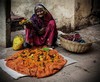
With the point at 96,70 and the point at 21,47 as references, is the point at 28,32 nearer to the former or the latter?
the point at 21,47

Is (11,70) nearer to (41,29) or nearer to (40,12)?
(41,29)

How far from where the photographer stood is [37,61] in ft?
12.8

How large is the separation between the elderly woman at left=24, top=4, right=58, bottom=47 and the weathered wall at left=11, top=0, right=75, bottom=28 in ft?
4.56

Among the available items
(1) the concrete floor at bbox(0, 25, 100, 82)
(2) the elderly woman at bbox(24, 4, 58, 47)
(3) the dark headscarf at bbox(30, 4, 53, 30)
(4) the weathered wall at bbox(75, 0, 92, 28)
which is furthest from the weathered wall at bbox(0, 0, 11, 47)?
(4) the weathered wall at bbox(75, 0, 92, 28)

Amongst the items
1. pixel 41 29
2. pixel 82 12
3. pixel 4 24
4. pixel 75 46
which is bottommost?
pixel 75 46

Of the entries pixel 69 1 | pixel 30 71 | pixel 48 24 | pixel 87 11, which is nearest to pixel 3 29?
pixel 48 24

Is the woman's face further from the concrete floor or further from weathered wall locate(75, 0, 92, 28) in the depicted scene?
weathered wall locate(75, 0, 92, 28)

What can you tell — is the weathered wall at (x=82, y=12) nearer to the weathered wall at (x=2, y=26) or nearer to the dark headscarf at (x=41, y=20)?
the dark headscarf at (x=41, y=20)

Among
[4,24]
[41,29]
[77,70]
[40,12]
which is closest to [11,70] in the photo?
[77,70]

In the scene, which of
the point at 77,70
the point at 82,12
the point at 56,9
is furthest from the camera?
the point at 82,12

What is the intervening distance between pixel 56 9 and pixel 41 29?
1631 mm

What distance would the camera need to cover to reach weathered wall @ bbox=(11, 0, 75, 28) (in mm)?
6023

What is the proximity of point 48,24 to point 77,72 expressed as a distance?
1352mm

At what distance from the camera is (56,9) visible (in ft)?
20.3
